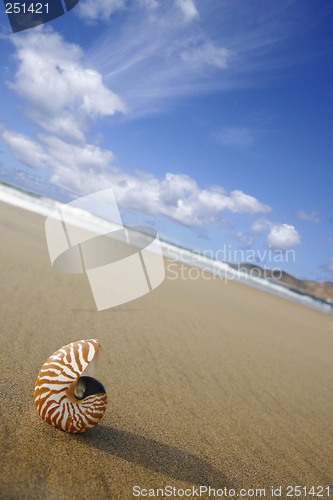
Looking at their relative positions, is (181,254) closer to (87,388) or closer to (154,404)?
(154,404)

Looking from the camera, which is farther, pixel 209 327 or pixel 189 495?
pixel 209 327

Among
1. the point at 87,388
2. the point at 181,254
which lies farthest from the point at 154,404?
the point at 181,254

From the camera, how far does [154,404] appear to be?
2211 mm

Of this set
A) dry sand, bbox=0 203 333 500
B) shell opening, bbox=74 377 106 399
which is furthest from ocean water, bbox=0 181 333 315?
shell opening, bbox=74 377 106 399

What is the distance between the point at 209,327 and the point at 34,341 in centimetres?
263

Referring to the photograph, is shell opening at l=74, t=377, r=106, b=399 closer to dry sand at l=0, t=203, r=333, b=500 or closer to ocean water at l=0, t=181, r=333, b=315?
dry sand at l=0, t=203, r=333, b=500

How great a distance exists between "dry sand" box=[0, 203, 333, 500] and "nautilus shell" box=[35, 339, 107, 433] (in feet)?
0.32

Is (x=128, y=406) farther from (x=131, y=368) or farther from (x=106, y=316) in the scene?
(x=106, y=316)

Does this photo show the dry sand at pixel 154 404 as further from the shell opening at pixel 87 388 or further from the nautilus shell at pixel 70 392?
the shell opening at pixel 87 388

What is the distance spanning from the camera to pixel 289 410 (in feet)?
9.30

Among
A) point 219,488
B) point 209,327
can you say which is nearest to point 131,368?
point 219,488

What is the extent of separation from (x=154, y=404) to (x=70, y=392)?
2.79 feet

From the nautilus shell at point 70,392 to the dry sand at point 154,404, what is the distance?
0.32 feet

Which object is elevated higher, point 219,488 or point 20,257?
point 20,257
